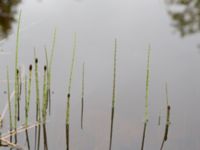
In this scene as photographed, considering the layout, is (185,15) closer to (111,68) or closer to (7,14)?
(111,68)

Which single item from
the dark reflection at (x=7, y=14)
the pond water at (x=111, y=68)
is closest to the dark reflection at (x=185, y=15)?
the pond water at (x=111, y=68)

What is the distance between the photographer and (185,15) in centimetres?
471

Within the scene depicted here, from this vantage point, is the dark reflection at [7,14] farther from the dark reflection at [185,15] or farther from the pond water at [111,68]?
the dark reflection at [185,15]

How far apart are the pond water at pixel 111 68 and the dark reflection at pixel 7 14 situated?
0.12 m

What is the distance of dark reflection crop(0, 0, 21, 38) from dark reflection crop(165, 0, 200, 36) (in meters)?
2.17

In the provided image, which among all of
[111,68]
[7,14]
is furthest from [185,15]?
[7,14]

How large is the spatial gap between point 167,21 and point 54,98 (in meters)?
2.40

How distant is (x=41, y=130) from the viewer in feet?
7.24

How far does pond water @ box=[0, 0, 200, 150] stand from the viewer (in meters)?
2.23

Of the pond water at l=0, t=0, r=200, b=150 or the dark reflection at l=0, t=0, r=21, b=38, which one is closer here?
the pond water at l=0, t=0, r=200, b=150

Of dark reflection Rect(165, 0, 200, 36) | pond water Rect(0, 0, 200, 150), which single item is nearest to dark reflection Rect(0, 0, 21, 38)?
pond water Rect(0, 0, 200, 150)

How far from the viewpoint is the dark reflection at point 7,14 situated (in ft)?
13.2

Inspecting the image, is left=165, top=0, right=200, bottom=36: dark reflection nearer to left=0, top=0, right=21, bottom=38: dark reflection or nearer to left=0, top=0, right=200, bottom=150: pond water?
left=0, top=0, right=200, bottom=150: pond water

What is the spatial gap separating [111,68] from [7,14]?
2127 mm
